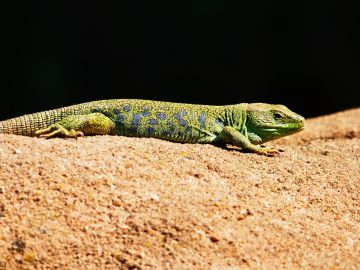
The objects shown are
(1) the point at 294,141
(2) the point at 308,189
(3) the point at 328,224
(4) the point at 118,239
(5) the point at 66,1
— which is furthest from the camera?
(5) the point at 66,1

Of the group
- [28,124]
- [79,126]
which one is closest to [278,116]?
[79,126]

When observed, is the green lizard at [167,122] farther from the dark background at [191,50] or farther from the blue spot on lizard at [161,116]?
the dark background at [191,50]

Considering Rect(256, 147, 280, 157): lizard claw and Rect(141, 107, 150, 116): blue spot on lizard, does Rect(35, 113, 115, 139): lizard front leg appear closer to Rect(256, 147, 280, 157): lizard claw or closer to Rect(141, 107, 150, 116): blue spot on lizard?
Rect(141, 107, 150, 116): blue spot on lizard

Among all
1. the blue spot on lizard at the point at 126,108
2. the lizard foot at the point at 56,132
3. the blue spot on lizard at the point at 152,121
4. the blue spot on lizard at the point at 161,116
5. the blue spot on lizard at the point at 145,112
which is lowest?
the lizard foot at the point at 56,132

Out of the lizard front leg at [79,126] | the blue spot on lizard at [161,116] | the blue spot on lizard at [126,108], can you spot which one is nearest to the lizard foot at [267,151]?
the blue spot on lizard at [161,116]

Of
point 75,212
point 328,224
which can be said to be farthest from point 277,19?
point 75,212

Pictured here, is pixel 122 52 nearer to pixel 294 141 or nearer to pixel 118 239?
pixel 294 141
